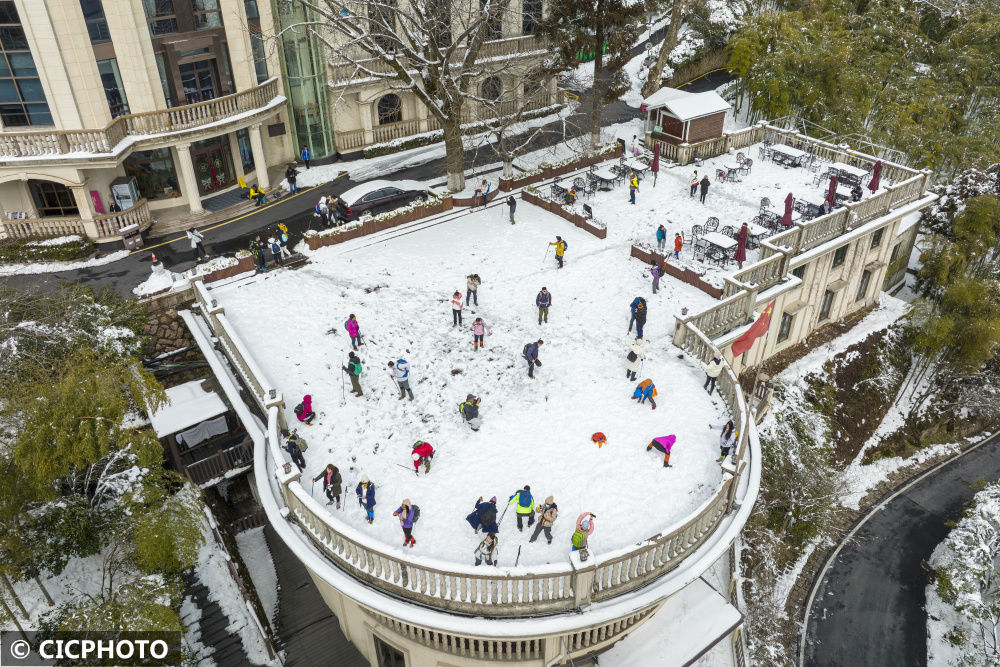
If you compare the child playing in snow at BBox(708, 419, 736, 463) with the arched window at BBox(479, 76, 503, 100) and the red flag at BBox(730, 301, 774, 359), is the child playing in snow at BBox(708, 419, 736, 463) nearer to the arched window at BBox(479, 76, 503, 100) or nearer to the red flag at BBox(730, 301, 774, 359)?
the red flag at BBox(730, 301, 774, 359)

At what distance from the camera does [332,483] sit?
1714 cm

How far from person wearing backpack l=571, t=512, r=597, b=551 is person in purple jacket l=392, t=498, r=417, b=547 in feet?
12.5

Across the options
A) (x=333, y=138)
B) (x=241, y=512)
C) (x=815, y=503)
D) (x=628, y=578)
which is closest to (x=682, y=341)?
(x=628, y=578)

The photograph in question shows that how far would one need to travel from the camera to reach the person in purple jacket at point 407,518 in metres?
15.9

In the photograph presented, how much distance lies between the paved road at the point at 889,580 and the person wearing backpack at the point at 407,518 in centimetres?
1746

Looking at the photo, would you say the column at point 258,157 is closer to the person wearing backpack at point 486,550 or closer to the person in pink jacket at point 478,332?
the person in pink jacket at point 478,332

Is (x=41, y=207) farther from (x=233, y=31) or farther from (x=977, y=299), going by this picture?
(x=977, y=299)

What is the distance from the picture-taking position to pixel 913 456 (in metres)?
34.2

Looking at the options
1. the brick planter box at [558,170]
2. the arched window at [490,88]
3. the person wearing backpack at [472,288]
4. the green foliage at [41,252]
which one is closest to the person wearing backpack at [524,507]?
the person wearing backpack at [472,288]

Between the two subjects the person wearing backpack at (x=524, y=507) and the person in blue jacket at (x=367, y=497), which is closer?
the person wearing backpack at (x=524, y=507)

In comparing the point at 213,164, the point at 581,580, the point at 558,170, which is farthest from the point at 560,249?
the point at 213,164

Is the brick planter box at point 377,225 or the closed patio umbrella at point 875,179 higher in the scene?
the closed patio umbrella at point 875,179

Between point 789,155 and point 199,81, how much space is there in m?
29.9

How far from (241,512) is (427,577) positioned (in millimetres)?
11301
